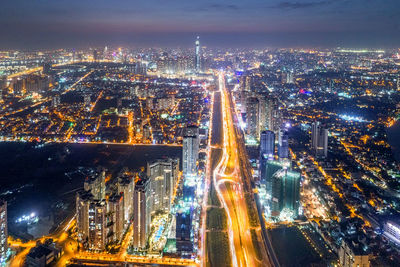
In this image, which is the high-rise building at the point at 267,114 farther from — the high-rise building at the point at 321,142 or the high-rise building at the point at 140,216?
the high-rise building at the point at 140,216

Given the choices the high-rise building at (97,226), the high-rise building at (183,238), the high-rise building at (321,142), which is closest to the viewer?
the high-rise building at (183,238)

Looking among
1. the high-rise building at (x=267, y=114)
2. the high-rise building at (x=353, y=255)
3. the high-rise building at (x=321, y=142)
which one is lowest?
the high-rise building at (x=353, y=255)

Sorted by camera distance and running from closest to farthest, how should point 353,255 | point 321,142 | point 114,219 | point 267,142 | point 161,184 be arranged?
point 353,255
point 114,219
point 161,184
point 267,142
point 321,142

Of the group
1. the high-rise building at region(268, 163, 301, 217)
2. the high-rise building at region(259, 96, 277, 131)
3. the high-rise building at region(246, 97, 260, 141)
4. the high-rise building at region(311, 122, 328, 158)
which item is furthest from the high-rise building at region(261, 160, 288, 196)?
the high-rise building at region(259, 96, 277, 131)

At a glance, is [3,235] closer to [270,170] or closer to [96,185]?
[96,185]

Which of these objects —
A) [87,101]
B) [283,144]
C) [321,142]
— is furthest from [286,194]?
[87,101]

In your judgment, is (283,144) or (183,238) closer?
(183,238)

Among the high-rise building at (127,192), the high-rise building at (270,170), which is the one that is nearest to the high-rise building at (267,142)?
the high-rise building at (270,170)
